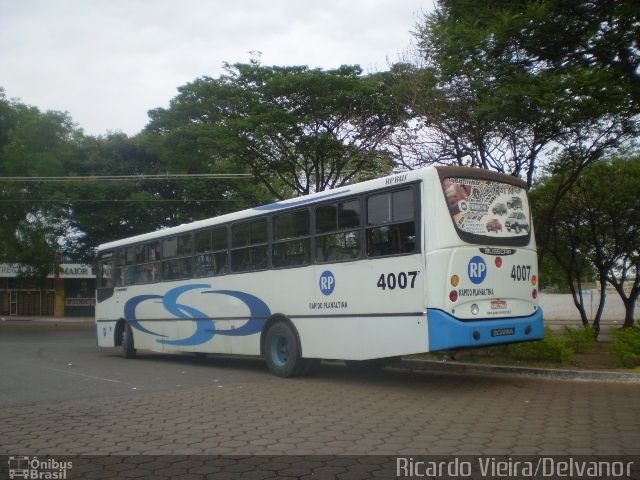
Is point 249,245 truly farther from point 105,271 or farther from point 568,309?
point 568,309

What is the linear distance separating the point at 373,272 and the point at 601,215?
49.0 ft

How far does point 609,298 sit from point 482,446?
34752 mm

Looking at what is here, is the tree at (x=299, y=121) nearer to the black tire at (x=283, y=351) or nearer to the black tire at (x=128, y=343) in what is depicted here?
the black tire at (x=128, y=343)

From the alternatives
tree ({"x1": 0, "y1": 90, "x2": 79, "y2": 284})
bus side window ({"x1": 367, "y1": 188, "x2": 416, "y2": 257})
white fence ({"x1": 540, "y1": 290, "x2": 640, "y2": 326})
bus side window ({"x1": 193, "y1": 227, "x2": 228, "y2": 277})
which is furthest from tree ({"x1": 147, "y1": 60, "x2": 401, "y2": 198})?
white fence ({"x1": 540, "y1": 290, "x2": 640, "y2": 326})

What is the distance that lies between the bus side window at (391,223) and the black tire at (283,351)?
Answer: 250 centimetres

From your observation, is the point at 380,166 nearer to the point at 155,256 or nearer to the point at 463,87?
the point at 463,87

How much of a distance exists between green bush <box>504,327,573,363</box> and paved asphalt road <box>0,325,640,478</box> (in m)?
1.13

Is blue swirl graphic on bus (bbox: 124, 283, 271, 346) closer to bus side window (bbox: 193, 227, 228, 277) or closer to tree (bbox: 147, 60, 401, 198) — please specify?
bus side window (bbox: 193, 227, 228, 277)

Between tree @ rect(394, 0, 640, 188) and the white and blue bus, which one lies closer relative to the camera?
the white and blue bus

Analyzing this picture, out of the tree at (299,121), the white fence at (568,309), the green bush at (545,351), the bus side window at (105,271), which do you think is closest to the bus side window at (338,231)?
the green bush at (545,351)

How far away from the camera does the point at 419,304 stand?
944 centimetres

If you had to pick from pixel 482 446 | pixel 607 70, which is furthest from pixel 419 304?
pixel 607 70

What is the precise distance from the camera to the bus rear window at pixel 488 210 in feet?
31.3

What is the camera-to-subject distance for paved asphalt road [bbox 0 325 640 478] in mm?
6461
